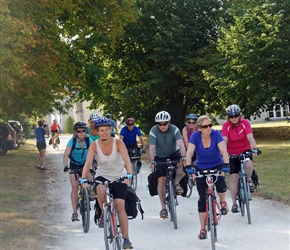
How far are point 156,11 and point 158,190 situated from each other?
83.0 feet

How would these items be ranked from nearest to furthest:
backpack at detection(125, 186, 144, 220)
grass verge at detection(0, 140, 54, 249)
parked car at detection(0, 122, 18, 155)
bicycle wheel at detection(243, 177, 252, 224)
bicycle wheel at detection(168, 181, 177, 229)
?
backpack at detection(125, 186, 144, 220), grass verge at detection(0, 140, 54, 249), bicycle wheel at detection(243, 177, 252, 224), bicycle wheel at detection(168, 181, 177, 229), parked car at detection(0, 122, 18, 155)

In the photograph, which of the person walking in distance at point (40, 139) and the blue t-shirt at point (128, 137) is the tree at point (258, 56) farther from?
the blue t-shirt at point (128, 137)

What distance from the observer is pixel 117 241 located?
295 inches

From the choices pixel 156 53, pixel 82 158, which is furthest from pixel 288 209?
pixel 156 53

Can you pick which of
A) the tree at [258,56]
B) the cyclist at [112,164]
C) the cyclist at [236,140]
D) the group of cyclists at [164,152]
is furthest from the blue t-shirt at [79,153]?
the tree at [258,56]

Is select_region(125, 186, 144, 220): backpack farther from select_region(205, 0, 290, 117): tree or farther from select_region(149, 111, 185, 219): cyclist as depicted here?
select_region(205, 0, 290, 117): tree

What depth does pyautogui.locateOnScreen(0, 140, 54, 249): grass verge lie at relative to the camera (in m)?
9.40

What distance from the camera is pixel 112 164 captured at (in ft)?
25.5

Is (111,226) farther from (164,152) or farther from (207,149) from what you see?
(164,152)

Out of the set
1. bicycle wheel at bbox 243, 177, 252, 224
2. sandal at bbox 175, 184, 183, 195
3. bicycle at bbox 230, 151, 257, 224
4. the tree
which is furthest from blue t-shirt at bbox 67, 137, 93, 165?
the tree

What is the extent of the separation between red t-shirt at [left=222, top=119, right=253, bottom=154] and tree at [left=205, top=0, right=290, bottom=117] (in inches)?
757

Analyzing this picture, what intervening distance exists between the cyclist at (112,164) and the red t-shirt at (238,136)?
9.87 ft

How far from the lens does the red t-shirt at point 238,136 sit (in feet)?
33.9

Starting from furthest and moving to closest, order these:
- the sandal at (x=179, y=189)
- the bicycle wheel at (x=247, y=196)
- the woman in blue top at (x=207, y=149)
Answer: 1. the sandal at (x=179, y=189)
2. the bicycle wheel at (x=247, y=196)
3. the woman in blue top at (x=207, y=149)
